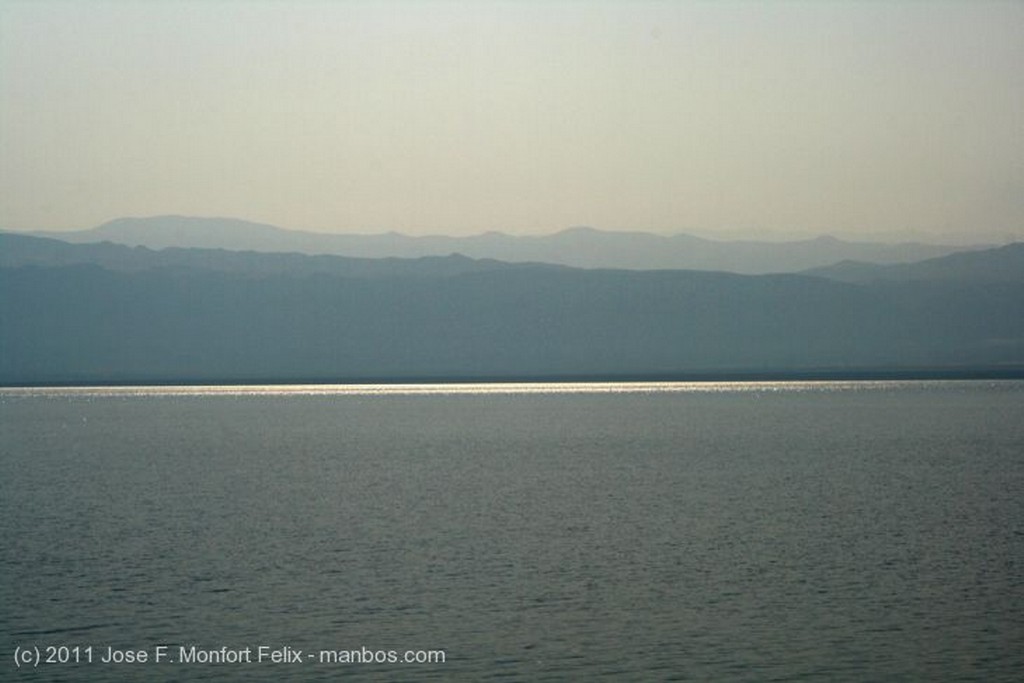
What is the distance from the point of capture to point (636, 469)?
120m

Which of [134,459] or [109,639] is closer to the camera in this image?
[109,639]

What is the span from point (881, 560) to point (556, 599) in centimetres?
1693

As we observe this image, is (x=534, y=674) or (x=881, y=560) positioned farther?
(x=881, y=560)

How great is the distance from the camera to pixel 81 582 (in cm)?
5638

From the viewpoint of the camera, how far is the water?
43.8m

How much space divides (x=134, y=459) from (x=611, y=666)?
103 m

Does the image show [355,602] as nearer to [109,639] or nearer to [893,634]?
[109,639]

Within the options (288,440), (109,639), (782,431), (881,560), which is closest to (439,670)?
(109,639)

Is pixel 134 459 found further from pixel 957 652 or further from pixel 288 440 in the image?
pixel 957 652

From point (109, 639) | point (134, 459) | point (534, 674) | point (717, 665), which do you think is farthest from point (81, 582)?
point (134, 459)

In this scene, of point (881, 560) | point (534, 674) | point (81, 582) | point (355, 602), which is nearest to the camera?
point (534, 674)

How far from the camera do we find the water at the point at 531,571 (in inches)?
1722

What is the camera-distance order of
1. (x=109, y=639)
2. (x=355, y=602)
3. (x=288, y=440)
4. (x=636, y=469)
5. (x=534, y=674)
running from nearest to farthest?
(x=534, y=674) → (x=109, y=639) → (x=355, y=602) → (x=636, y=469) → (x=288, y=440)

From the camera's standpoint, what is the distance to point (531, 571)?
59531 millimetres
